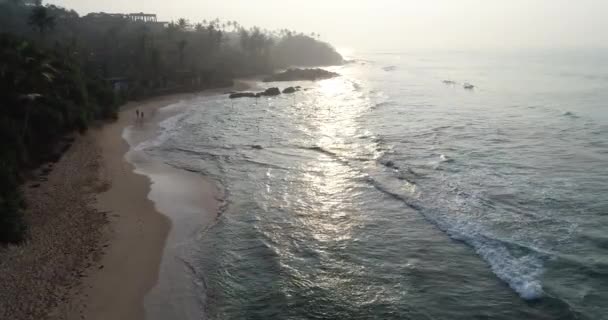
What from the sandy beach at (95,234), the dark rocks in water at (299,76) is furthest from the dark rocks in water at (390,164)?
the dark rocks in water at (299,76)

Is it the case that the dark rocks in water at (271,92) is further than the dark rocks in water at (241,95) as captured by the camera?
Yes

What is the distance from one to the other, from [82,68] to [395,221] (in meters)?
42.5

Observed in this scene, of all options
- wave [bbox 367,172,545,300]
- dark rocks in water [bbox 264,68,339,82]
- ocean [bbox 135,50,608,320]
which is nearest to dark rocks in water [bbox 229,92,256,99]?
ocean [bbox 135,50,608,320]

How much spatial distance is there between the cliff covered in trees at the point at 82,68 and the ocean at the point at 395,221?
7.07 meters

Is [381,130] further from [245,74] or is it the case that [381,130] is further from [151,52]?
[245,74]

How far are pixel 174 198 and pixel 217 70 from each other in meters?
66.3

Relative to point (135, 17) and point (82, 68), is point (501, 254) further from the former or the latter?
point (135, 17)

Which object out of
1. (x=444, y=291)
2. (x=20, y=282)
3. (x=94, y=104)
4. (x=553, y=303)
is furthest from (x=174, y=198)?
(x=94, y=104)

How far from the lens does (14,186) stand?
21.6m

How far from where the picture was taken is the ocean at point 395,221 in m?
16.3

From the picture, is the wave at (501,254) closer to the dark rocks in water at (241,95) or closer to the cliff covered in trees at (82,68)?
the cliff covered in trees at (82,68)

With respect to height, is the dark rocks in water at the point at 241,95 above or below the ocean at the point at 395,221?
above

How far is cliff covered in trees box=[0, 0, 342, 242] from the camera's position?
2770cm

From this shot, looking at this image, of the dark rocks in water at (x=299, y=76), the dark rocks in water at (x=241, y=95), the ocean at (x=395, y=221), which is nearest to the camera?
the ocean at (x=395, y=221)
